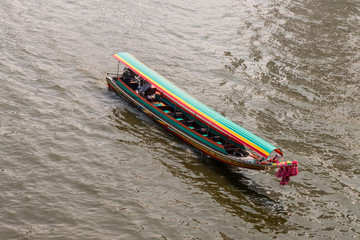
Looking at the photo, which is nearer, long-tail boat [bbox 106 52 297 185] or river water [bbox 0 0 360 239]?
river water [bbox 0 0 360 239]

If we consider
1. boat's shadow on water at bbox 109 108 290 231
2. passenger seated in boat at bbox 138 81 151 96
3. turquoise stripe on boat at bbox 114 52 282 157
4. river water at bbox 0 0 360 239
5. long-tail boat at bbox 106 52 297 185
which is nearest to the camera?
river water at bbox 0 0 360 239

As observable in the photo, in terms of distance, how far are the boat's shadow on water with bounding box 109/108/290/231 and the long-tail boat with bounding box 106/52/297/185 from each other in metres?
0.69

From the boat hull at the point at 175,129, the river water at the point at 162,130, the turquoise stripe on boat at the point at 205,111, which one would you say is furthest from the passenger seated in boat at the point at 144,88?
the river water at the point at 162,130

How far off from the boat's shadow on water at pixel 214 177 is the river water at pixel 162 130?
3.0 inches

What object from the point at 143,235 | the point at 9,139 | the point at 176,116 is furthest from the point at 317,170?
the point at 9,139

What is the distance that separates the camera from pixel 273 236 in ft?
72.7

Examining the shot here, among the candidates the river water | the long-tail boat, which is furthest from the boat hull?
the river water

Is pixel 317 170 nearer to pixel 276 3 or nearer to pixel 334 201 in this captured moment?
pixel 334 201

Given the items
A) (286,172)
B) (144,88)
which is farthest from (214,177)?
(144,88)

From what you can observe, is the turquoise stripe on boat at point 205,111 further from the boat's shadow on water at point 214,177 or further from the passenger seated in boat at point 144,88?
the boat's shadow on water at point 214,177

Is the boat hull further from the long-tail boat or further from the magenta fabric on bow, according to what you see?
the magenta fabric on bow

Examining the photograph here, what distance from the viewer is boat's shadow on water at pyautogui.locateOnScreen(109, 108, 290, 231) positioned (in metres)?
23.5

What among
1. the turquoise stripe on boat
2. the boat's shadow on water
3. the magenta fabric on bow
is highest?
the turquoise stripe on boat

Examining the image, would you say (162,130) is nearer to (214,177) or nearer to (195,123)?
(195,123)
